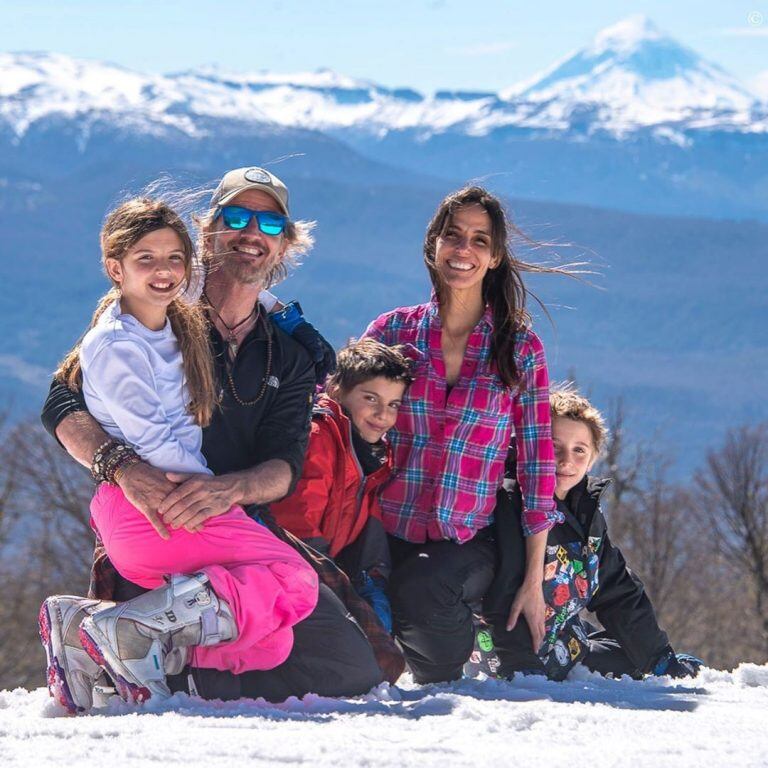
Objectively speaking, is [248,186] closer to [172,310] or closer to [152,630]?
[172,310]

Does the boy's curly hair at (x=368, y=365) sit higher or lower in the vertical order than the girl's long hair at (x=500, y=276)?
lower

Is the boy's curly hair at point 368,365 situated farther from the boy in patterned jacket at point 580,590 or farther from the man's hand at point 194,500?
the man's hand at point 194,500

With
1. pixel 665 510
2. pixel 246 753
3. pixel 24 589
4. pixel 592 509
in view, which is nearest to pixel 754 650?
pixel 665 510

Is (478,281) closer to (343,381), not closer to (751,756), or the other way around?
(343,381)

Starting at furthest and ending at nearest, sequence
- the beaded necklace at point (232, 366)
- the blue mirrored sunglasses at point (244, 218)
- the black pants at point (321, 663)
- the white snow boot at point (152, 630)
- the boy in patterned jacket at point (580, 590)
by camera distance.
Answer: the boy in patterned jacket at point (580, 590) → the blue mirrored sunglasses at point (244, 218) → the beaded necklace at point (232, 366) → the black pants at point (321, 663) → the white snow boot at point (152, 630)

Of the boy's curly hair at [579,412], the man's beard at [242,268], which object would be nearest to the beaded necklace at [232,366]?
the man's beard at [242,268]

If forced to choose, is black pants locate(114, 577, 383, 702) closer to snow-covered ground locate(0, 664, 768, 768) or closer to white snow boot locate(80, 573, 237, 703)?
snow-covered ground locate(0, 664, 768, 768)

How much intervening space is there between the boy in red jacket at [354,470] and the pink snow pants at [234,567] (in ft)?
1.60

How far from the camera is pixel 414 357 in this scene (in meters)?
4.55

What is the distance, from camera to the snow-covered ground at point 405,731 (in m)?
2.73

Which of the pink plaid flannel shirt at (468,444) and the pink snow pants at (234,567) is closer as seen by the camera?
the pink snow pants at (234,567)

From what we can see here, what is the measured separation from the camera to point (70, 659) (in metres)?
3.63

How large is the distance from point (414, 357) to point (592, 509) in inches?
36.5

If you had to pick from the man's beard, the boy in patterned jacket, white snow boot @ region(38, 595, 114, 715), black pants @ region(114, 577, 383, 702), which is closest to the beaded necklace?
the man's beard
